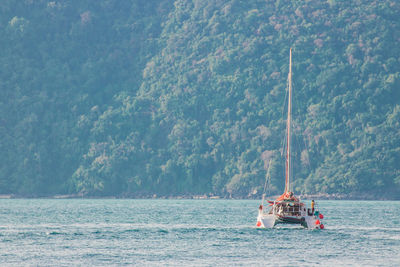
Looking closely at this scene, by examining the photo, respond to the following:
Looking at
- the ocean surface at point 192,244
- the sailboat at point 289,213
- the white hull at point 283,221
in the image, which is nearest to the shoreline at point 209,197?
the ocean surface at point 192,244

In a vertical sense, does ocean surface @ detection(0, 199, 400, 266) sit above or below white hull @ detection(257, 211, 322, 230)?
below

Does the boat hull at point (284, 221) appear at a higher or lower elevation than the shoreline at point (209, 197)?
lower

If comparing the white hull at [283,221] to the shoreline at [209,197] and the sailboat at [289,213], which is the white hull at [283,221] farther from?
the shoreline at [209,197]

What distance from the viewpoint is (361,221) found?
96.9 m

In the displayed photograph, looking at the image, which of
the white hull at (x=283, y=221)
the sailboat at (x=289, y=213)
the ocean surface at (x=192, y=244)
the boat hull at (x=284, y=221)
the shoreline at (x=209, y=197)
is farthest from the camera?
the shoreline at (x=209, y=197)

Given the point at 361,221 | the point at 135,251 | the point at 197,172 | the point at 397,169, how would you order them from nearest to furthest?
the point at 135,251 < the point at 361,221 < the point at 397,169 < the point at 197,172

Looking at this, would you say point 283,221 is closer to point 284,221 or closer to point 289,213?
point 284,221

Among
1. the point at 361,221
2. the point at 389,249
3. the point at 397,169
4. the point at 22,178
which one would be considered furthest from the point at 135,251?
the point at 22,178

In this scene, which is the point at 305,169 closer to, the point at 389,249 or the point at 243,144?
the point at 243,144

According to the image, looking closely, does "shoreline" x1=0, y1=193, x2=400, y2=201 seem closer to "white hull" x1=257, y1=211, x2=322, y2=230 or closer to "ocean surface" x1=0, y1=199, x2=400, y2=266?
"ocean surface" x1=0, y1=199, x2=400, y2=266

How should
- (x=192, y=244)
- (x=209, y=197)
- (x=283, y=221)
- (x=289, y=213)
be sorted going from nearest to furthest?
(x=192, y=244) < (x=289, y=213) < (x=283, y=221) < (x=209, y=197)

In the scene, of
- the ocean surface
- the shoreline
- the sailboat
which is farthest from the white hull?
the shoreline

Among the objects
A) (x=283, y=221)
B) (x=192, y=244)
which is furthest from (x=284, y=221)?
(x=192, y=244)

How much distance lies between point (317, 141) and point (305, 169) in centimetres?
705
